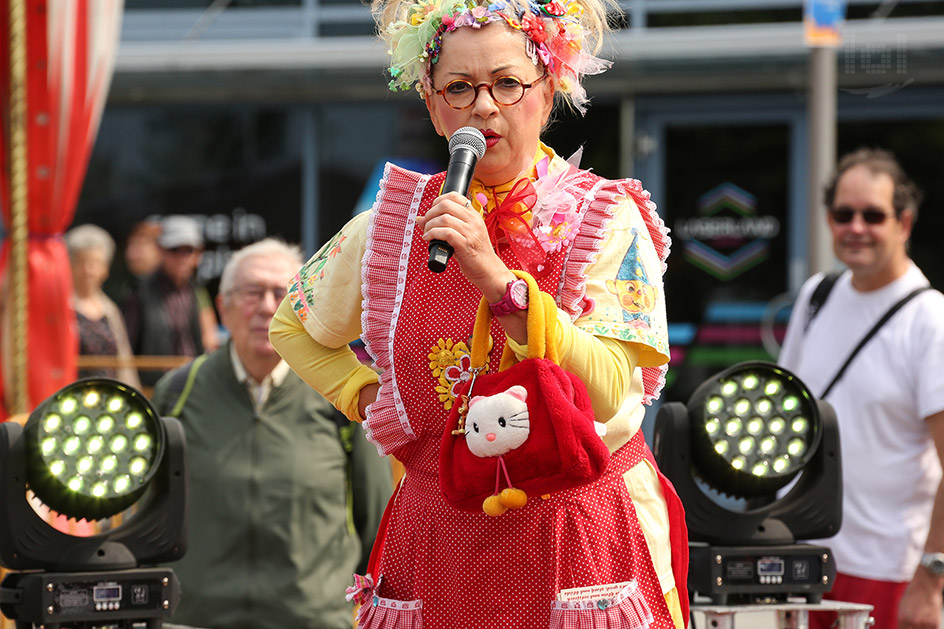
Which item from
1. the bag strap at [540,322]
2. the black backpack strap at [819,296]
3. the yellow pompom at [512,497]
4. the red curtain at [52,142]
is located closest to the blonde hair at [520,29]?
the bag strap at [540,322]

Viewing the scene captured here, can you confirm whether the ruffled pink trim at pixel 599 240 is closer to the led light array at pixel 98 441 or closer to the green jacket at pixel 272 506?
the led light array at pixel 98 441

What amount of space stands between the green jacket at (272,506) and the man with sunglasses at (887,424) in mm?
1373

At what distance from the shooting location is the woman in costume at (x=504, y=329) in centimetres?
215

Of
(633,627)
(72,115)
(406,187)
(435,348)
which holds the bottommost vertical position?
(633,627)

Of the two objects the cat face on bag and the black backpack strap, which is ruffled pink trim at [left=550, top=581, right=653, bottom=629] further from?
the black backpack strap

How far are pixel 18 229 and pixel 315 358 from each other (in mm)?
3251

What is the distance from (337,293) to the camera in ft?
7.79

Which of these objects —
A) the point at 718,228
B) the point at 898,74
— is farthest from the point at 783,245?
the point at 898,74

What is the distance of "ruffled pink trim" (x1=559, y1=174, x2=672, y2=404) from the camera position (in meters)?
2.12

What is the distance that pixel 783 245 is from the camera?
8.16m

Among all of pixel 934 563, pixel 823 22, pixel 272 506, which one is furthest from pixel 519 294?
pixel 823 22

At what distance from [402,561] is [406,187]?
0.68m

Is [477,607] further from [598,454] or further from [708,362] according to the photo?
[708,362]

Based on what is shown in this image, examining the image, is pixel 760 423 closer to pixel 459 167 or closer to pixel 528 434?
pixel 528 434
